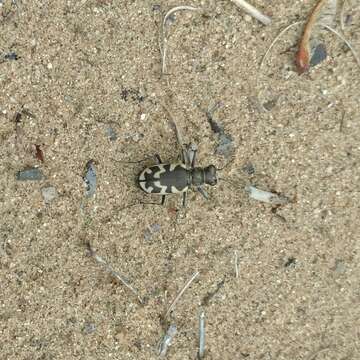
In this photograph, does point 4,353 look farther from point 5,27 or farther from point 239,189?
point 5,27

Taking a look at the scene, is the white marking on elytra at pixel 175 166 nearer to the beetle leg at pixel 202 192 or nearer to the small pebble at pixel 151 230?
the beetle leg at pixel 202 192

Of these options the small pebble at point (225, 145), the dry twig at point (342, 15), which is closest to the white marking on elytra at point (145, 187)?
the small pebble at point (225, 145)

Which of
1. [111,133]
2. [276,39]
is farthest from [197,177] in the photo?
[276,39]

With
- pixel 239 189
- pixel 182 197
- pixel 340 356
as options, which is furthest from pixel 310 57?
pixel 340 356

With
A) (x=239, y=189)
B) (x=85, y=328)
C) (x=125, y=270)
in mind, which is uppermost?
(x=239, y=189)

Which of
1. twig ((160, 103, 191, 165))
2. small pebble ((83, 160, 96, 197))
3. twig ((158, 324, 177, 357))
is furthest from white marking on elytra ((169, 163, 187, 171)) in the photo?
twig ((158, 324, 177, 357))

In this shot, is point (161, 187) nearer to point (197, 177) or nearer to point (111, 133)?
point (197, 177)
